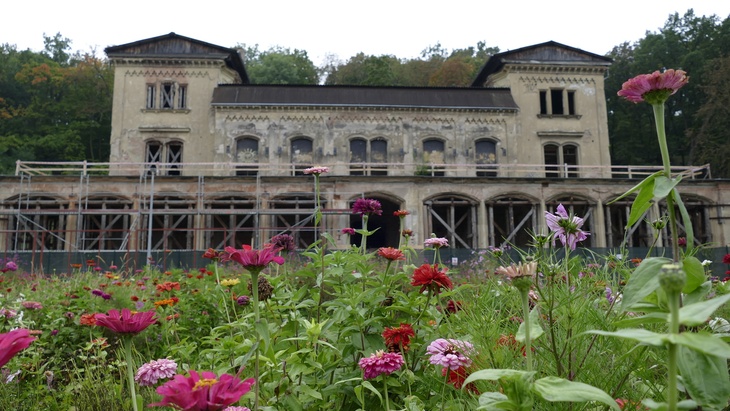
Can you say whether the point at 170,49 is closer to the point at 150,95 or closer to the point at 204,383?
the point at 150,95

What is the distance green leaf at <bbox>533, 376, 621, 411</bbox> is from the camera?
1.31 m

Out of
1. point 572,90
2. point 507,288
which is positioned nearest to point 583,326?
point 507,288

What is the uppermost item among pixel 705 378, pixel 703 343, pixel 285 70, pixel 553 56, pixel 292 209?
pixel 285 70

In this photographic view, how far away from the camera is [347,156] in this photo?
96.7 ft

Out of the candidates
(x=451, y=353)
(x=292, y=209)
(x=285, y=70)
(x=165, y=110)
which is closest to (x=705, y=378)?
(x=451, y=353)

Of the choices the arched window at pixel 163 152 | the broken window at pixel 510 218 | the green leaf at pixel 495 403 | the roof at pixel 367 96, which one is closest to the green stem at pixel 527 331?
the green leaf at pixel 495 403

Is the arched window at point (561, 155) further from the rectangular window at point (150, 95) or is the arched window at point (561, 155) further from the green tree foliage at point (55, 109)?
the green tree foliage at point (55, 109)

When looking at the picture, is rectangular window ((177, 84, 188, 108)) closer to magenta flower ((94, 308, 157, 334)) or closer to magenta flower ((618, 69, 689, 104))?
magenta flower ((94, 308, 157, 334))

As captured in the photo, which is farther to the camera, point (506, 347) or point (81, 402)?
point (81, 402)

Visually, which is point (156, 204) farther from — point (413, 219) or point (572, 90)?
point (572, 90)

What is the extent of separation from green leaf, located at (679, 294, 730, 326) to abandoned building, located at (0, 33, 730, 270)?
78.4ft

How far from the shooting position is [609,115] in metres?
47.1

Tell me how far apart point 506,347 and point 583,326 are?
0.34 meters

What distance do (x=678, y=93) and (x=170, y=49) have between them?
39332mm
